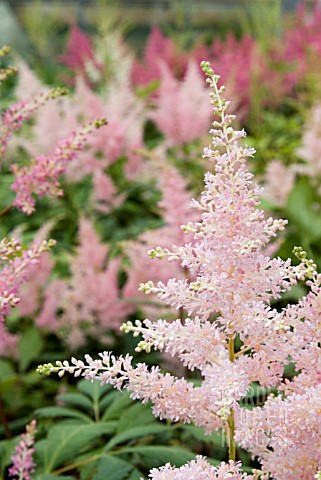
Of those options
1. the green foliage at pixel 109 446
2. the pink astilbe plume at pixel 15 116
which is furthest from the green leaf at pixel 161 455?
the pink astilbe plume at pixel 15 116

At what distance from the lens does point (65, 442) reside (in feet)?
4.58

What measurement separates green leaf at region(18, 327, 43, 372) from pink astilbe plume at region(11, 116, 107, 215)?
Answer: 2.32ft

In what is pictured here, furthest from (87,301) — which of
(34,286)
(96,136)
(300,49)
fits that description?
(300,49)

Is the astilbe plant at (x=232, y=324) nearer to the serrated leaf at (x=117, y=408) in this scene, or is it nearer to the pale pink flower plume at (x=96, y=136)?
the serrated leaf at (x=117, y=408)

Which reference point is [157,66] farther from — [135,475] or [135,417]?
[135,475]

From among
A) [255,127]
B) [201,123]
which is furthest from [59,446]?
[255,127]

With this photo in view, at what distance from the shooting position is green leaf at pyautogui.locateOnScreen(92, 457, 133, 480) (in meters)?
1.27

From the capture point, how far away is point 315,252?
229 cm

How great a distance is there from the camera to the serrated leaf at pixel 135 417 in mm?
1429

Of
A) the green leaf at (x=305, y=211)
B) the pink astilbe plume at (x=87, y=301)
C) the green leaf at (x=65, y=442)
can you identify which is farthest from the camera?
the green leaf at (x=305, y=211)

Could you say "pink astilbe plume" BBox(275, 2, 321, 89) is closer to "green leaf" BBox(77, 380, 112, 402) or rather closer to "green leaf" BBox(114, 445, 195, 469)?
"green leaf" BBox(77, 380, 112, 402)

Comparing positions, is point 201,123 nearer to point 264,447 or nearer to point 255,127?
point 255,127

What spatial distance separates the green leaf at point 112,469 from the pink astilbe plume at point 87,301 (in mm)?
648

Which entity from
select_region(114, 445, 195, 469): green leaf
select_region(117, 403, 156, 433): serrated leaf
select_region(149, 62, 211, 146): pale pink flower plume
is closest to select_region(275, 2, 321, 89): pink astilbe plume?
select_region(149, 62, 211, 146): pale pink flower plume
